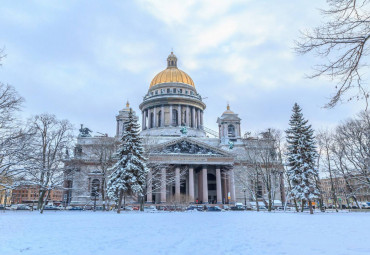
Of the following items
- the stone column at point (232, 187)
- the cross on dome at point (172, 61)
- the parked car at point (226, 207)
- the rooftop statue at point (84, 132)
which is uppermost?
the cross on dome at point (172, 61)

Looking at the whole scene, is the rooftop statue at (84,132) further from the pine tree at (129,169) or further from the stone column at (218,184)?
the pine tree at (129,169)

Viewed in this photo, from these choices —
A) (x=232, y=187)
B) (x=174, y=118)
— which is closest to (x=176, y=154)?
(x=232, y=187)

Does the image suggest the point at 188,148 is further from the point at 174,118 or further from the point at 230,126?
the point at 174,118

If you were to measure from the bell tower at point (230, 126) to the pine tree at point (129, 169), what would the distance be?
30197mm

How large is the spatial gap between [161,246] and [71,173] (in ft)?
81.6

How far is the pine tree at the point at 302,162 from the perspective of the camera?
26.5 m

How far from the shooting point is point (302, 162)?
26734 mm

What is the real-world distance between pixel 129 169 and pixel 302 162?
15.7 m

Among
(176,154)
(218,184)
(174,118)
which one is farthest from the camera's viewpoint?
(174,118)

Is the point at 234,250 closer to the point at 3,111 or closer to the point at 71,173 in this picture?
the point at 3,111

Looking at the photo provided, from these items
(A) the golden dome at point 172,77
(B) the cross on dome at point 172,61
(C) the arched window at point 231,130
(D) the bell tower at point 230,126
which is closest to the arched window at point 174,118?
(A) the golden dome at point 172,77

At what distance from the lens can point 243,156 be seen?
54.3 metres

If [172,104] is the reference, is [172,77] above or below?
above

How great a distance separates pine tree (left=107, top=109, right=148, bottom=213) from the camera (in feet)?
91.8
